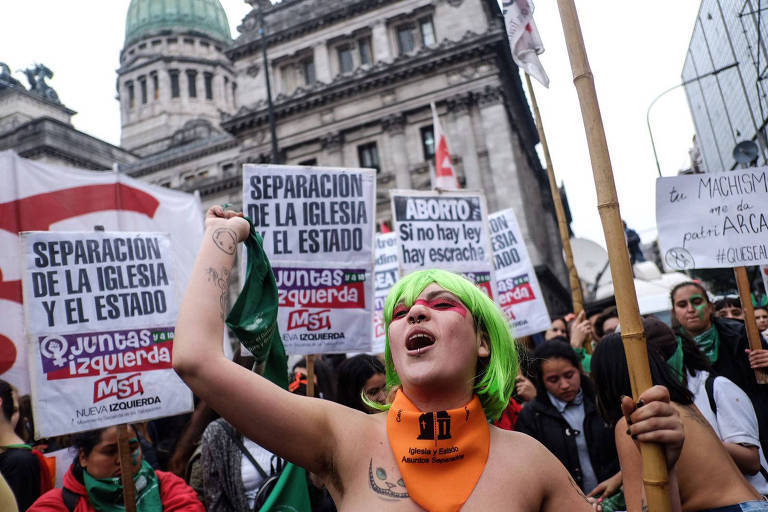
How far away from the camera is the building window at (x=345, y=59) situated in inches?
1203

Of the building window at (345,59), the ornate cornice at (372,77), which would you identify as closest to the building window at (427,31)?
the ornate cornice at (372,77)

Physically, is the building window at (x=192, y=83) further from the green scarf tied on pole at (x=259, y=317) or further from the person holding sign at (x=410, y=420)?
the person holding sign at (x=410, y=420)

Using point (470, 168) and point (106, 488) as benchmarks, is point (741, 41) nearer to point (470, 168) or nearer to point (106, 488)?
point (470, 168)

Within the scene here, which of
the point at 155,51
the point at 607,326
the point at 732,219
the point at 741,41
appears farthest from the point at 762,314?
the point at 155,51

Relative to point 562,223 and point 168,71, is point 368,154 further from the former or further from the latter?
point 168,71

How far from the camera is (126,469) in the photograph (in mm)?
3639

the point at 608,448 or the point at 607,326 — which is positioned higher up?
the point at 607,326

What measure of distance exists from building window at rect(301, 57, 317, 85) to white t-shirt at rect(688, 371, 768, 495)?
29944 millimetres

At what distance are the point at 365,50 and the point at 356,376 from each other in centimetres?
2838

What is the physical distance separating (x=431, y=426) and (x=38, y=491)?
10.6ft

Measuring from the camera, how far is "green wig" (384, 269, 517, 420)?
6.73ft

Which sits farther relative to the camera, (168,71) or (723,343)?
(168,71)

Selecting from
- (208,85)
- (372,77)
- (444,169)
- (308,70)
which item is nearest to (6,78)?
(208,85)

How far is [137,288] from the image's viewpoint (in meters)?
4.88
